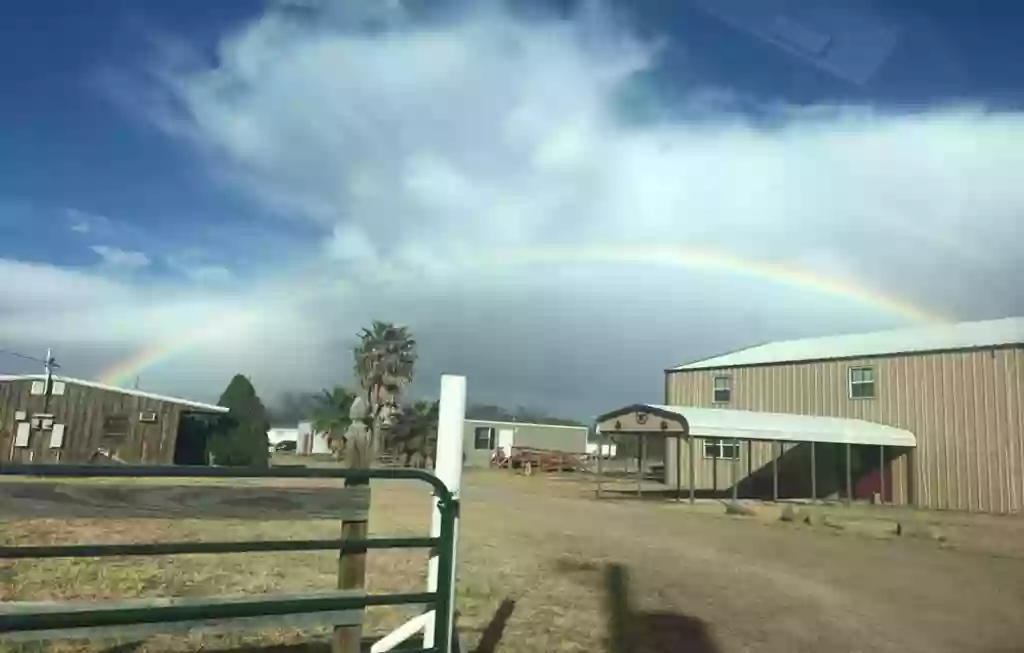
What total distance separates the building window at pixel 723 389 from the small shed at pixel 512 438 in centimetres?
2087

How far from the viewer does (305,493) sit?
430cm

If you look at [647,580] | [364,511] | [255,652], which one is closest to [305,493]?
[364,511]

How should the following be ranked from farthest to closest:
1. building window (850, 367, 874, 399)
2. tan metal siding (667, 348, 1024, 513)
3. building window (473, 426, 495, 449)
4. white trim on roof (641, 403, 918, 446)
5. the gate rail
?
building window (473, 426, 495, 449)
building window (850, 367, 874, 399)
tan metal siding (667, 348, 1024, 513)
white trim on roof (641, 403, 918, 446)
the gate rail

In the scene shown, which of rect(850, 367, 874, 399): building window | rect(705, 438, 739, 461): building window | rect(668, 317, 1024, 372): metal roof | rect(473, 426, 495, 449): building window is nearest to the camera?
rect(668, 317, 1024, 372): metal roof

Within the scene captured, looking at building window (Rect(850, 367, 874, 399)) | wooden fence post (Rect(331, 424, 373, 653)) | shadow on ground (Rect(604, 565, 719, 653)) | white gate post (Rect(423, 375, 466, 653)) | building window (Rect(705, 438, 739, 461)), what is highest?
building window (Rect(850, 367, 874, 399))

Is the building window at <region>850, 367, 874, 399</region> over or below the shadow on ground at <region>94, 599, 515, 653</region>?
over

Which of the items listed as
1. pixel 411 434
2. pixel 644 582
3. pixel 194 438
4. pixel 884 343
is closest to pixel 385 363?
pixel 411 434

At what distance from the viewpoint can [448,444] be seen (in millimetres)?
4973

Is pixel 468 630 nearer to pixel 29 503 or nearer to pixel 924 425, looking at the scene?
pixel 29 503

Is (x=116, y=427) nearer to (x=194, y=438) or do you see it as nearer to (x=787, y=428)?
(x=194, y=438)

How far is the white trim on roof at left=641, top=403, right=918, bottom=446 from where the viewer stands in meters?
27.2

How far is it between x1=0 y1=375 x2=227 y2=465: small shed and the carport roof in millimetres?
16744

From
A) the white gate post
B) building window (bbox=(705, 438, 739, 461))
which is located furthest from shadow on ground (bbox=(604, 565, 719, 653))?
building window (bbox=(705, 438, 739, 461))

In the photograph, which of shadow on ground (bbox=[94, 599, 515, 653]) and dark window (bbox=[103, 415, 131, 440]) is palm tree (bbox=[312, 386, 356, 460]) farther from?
shadow on ground (bbox=[94, 599, 515, 653])
